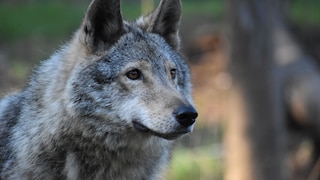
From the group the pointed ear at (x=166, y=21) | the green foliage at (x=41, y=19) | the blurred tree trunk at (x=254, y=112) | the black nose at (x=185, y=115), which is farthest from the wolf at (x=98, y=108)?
the green foliage at (x=41, y=19)

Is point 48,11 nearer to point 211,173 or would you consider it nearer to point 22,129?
point 211,173

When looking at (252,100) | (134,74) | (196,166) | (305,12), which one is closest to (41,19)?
(305,12)

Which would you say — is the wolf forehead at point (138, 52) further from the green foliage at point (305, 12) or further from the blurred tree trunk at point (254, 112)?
the green foliage at point (305, 12)

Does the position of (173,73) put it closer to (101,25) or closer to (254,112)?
(101,25)

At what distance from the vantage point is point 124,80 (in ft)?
18.4

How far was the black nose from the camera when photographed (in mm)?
5207

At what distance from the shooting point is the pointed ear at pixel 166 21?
6219 millimetres

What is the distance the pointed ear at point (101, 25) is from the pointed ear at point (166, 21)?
0.41 metres

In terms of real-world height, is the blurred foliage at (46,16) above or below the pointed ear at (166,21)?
below

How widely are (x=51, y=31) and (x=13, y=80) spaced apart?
197 inches

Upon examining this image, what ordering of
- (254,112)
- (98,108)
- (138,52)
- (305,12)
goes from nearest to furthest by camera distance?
(98,108) < (138,52) < (254,112) < (305,12)

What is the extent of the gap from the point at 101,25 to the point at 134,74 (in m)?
0.51

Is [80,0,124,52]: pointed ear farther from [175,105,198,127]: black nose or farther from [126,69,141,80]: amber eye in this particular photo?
[175,105,198,127]: black nose

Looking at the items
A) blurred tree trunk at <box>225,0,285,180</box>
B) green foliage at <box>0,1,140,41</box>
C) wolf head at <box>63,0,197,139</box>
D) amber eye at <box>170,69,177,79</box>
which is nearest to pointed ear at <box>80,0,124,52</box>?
wolf head at <box>63,0,197,139</box>
